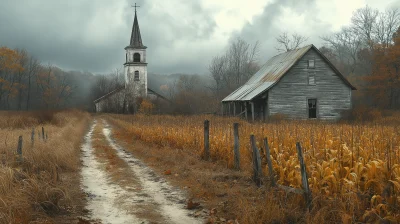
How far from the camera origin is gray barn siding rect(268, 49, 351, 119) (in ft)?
95.9

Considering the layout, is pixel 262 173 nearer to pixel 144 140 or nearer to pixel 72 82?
pixel 144 140

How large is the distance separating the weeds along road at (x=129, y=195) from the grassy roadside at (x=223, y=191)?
1.33ft

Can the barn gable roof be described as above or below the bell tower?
below

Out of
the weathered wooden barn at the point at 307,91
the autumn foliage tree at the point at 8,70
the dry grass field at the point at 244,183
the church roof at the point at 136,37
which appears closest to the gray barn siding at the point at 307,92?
the weathered wooden barn at the point at 307,91

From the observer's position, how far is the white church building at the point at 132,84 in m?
58.1

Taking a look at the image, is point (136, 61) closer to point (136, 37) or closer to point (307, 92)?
point (136, 37)

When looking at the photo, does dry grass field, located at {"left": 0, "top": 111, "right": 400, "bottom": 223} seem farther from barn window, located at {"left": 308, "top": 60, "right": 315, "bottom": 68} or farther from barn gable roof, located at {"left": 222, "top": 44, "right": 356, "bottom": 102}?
barn window, located at {"left": 308, "top": 60, "right": 315, "bottom": 68}

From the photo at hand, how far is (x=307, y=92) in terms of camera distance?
1168 inches

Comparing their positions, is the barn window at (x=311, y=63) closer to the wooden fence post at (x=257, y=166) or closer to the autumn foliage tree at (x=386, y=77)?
the autumn foliage tree at (x=386, y=77)

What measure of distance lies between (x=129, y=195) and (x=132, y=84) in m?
52.1

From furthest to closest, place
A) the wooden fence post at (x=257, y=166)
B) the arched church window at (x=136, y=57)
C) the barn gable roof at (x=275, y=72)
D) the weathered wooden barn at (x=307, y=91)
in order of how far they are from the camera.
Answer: the arched church window at (x=136, y=57) < the weathered wooden barn at (x=307, y=91) < the barn gable roof at (x=275, y=72) < the wooden fence post at (x=257, y=166)

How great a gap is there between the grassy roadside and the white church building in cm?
4497

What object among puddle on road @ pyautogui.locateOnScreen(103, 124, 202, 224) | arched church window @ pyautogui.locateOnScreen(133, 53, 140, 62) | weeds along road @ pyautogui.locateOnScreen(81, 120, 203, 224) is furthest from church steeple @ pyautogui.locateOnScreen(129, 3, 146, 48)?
puddle on road @ pyautogui.locateOnScreen(103, 124, 202, 224)

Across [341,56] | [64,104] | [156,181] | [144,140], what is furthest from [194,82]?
[156,181]
